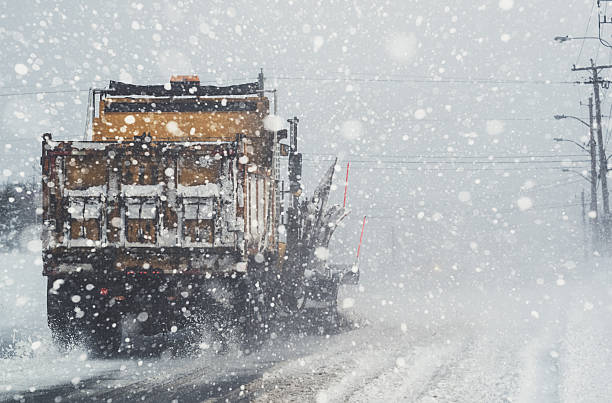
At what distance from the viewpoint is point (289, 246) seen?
40.0 ft

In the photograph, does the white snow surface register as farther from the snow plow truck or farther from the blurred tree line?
the blurred tree line

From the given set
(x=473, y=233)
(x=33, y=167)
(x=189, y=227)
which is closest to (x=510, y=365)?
(x=189, y=227)

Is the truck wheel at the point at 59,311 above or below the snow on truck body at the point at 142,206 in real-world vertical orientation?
below

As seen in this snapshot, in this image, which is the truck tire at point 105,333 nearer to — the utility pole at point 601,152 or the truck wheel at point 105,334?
the truck wheel at point 105,334

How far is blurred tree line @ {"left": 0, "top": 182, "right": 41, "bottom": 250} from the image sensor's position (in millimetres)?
49250

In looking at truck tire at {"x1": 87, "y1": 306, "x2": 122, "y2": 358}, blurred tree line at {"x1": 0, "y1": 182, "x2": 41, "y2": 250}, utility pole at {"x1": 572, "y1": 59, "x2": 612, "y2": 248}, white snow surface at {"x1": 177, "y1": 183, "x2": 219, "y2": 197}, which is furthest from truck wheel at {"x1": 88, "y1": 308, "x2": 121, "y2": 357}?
blurred tree line at {"x1": 0, "y1": 182, "x2": 41, "y2": 250}

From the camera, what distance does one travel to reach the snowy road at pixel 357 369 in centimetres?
653

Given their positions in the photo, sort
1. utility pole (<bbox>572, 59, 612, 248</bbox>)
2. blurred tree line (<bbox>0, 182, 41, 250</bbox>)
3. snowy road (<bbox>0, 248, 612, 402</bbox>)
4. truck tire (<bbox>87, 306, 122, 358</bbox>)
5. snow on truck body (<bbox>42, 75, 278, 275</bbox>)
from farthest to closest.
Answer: blurred tree line (<bbox>0, 182, 41, 250</bbox>)
utility pole (<bbox>572, 59, 612, 248</bbox>)
truck tire (<bbox>87, 306, 122, 358</bbox>)
snow on truck body (<bbox>42, 75, 278, 275</bbox>)
snowy road (<bbox>0, 248, 612, 402</bbox>)

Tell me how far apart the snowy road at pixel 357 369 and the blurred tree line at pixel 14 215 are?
39.4 m

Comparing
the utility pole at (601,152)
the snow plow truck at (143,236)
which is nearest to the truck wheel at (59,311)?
the snow plow truck at (143,236)

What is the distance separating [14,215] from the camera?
170ft

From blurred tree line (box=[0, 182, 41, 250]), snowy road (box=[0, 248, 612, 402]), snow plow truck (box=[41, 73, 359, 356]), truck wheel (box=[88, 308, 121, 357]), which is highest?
blurred tree line (box=[0, 182, 41, 250])

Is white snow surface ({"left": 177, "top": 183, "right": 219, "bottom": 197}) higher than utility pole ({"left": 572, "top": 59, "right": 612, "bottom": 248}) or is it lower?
lower

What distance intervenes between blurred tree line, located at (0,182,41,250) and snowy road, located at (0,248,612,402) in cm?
3941
